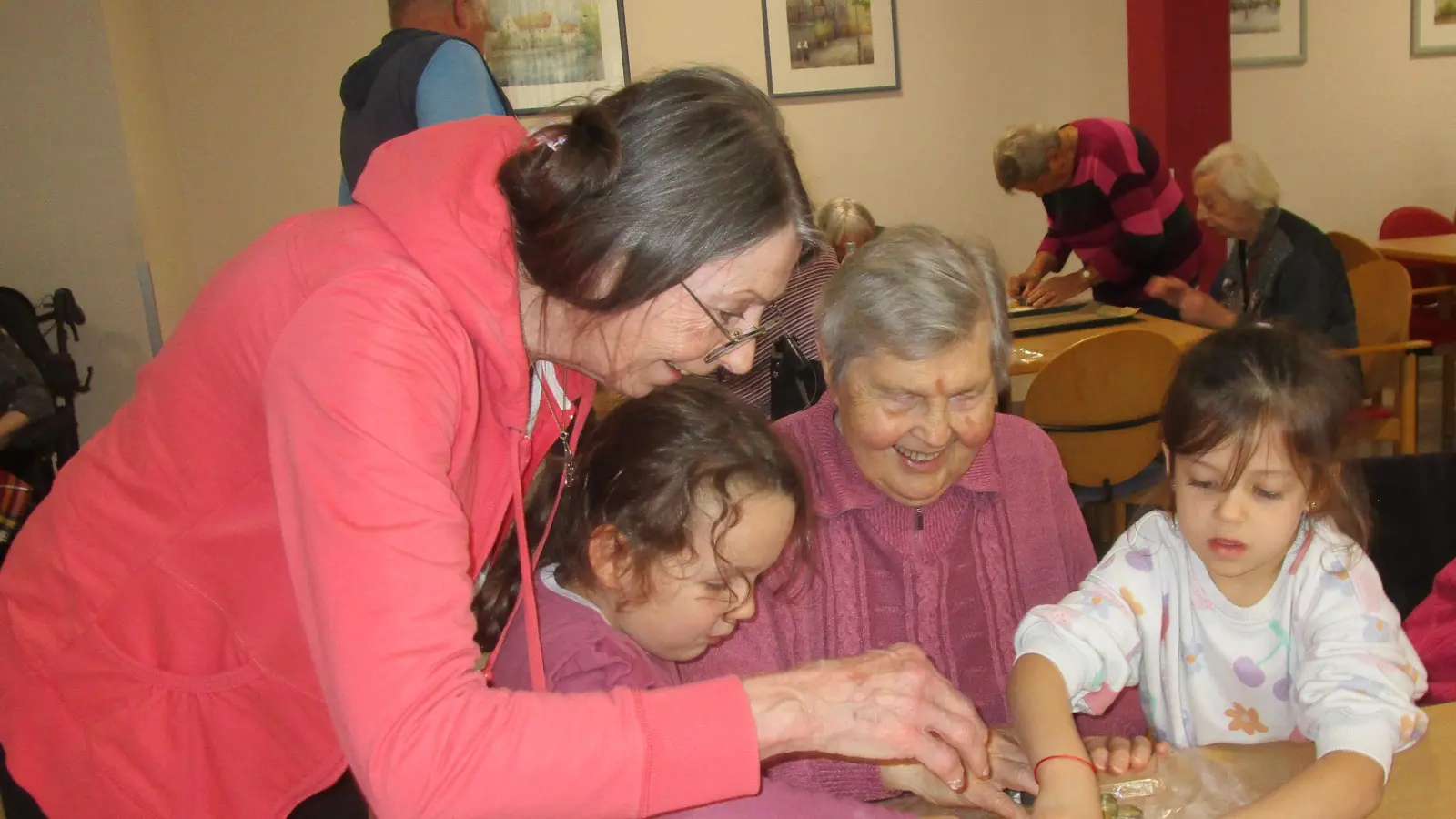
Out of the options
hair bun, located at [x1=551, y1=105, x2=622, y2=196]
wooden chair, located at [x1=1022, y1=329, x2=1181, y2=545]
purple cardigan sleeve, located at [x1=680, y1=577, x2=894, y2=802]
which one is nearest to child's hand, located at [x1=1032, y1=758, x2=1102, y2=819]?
purple cardigan sleeve, located at [x1=680, y1=577, x2=894, y2=802]

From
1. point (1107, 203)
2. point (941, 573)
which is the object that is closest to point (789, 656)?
point (941, 573)

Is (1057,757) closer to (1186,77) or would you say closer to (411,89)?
(411,89)

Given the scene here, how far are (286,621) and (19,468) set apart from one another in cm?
355

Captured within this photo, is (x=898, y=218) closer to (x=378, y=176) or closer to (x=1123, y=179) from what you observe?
(x=1123, y=179)

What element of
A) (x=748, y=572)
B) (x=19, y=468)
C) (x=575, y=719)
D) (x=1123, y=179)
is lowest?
(x=19, y=468)

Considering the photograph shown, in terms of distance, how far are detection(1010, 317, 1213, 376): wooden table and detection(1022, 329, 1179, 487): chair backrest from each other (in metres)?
0.13

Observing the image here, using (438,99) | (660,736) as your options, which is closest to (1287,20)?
(438,99)

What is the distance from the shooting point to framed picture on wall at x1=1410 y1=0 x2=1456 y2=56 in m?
6.91

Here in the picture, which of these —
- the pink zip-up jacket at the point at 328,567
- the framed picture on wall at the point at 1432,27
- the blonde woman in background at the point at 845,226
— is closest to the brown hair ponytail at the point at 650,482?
the pink zip-up jacket at the point at 328,567

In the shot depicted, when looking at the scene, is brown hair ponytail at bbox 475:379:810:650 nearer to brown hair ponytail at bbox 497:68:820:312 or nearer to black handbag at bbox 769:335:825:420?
brown hair ponytail at bbox 497:68:820:312

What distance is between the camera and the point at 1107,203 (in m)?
4.57

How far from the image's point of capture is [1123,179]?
4.46m

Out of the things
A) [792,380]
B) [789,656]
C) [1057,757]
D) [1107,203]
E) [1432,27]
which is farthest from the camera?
[1432,27]

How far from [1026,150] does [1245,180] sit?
0.84 m
